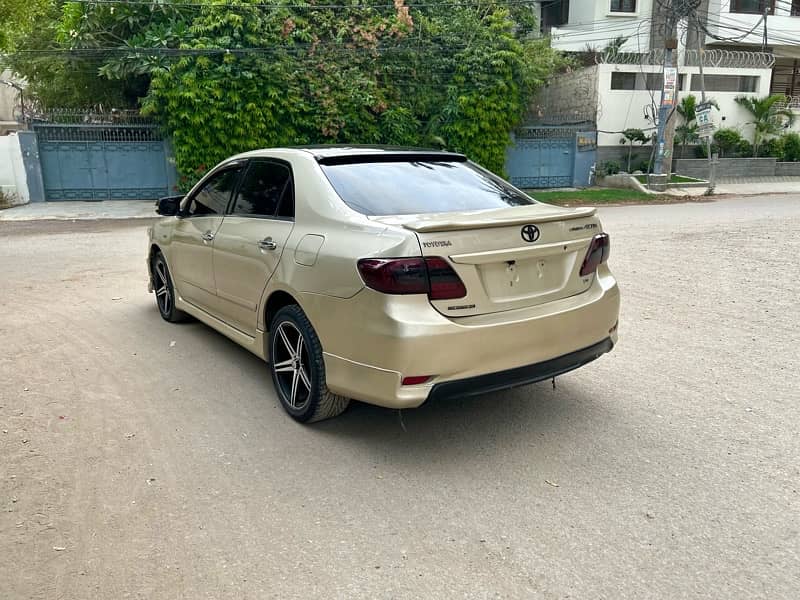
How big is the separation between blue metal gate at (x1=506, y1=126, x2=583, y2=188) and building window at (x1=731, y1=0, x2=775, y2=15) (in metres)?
13.7

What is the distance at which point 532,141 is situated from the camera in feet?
Result: 74.9

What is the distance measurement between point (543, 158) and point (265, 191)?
2004 cm

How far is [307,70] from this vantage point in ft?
61.0

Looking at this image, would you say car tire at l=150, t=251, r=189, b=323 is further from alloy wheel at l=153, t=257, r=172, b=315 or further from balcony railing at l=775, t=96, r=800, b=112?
balcony railing at l=775, t=96, r=800, b=112

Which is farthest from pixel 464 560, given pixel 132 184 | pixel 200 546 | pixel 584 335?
pixel 132 184

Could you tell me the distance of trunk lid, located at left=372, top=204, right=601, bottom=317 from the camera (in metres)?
3.24

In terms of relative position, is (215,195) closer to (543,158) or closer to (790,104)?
(543,158)

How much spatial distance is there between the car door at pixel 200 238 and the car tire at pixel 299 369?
44.2 inches

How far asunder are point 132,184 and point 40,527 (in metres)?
18.2

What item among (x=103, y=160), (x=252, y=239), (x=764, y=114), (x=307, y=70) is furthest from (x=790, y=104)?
(x=252, y=239)

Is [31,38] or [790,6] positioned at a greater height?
[790,6]

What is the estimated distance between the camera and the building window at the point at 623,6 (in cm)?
2933

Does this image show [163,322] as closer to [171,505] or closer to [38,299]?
[38,299]

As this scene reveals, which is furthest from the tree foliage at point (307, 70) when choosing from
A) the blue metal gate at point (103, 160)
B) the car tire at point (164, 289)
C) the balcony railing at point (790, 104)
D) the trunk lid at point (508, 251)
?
the trunk lid at point (508, 251)
